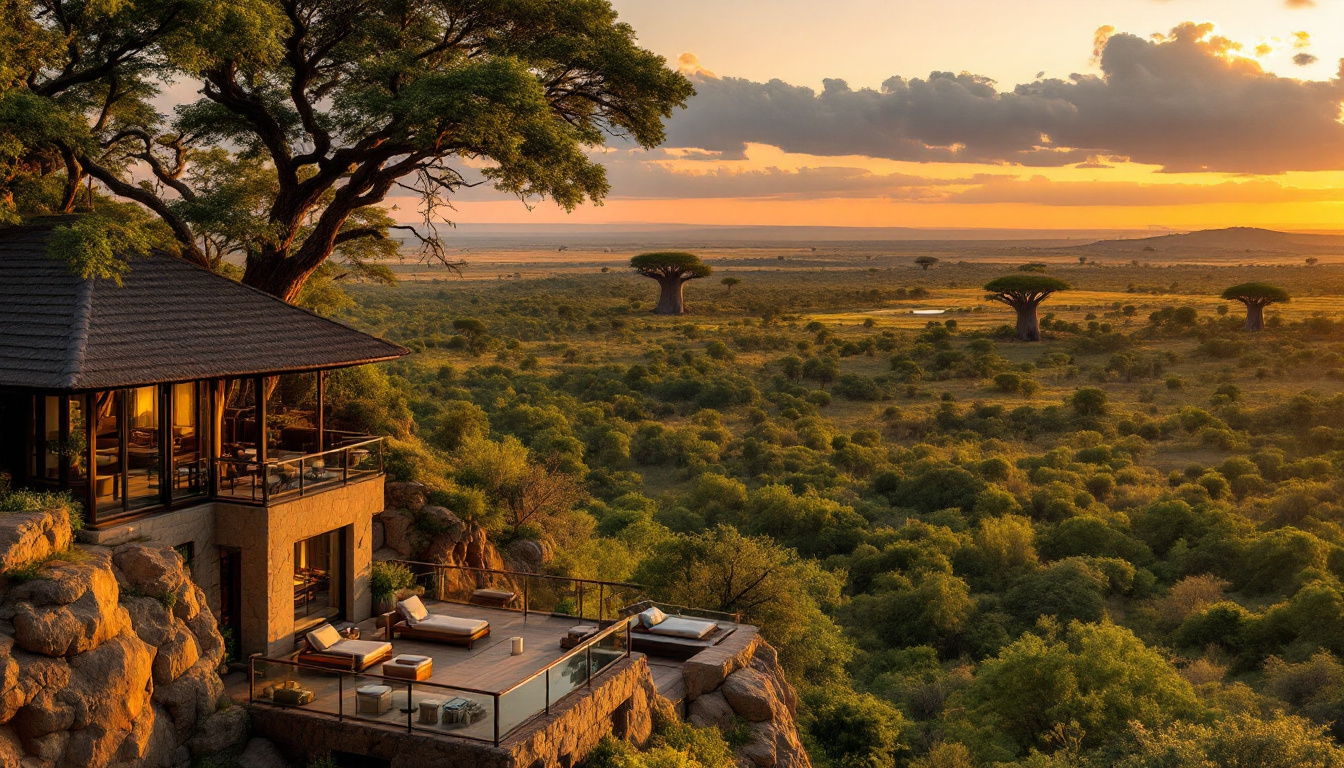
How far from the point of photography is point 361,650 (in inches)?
563

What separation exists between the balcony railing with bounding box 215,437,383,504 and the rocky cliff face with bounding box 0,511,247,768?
72.7 inches

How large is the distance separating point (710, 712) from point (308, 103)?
15404 millimetres

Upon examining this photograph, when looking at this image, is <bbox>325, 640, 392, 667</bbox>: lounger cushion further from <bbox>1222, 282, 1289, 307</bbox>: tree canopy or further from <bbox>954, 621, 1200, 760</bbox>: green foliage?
<bbox>1222, 282, 1289, 307</bbox>: tree canopy

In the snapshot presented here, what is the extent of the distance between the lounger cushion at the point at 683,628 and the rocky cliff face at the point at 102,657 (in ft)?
22.5

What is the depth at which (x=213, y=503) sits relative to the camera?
15.0m

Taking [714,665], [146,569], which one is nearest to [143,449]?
[146,569]

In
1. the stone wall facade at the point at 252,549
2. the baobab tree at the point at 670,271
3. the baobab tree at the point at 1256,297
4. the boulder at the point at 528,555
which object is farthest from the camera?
the baobab tree at the point at 670,271

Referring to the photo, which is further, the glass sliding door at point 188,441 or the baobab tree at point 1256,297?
the baobab tree at point 1256,297

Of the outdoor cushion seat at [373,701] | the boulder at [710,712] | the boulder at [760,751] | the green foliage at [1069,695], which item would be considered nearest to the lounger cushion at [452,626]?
the outdoor cushion seat at [373,701]

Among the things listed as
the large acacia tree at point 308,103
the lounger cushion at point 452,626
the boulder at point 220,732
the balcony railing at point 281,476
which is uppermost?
the large acacia tree at point 308,103

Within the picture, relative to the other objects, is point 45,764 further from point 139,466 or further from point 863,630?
point 863,630

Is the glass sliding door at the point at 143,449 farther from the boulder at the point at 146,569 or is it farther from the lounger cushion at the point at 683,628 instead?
the lounger cushion at the point at 683,628

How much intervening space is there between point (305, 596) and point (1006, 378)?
44681 mm

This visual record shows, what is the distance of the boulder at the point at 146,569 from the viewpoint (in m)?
12.9
